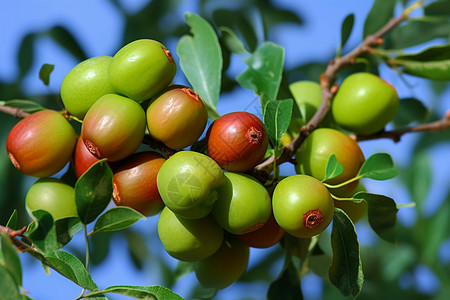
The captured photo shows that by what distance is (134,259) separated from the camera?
10.2ft

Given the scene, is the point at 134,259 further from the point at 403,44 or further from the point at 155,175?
the point at 403,44

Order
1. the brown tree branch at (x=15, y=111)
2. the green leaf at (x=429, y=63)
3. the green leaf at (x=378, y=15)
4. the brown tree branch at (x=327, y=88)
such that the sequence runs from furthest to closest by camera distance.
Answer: the green leaf at (x=378, y=15) → the green leaf at (x=429, y=63) → the brown tree branch at (x=15, y=111) → the brown tree branch at (x=327, y=88)

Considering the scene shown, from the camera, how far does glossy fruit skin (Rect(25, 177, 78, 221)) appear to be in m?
1.58

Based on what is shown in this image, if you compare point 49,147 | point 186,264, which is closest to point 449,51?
point 186,264

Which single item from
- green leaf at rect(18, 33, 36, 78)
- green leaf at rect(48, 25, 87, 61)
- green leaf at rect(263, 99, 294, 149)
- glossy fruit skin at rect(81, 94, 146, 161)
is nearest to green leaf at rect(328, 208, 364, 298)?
green leaf at rect(263, 99, 294, 149)

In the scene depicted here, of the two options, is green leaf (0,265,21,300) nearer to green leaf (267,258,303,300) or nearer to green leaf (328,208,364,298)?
green leaf (328,208,364,298)

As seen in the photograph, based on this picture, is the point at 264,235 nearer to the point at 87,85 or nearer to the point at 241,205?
the point at 241,205

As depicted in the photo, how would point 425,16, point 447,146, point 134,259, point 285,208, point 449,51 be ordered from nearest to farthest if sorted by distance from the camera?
point 285,208, point 449,51, point 425,16, point 134,259, point 447,146

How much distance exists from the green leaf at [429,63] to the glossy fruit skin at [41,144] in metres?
1.40

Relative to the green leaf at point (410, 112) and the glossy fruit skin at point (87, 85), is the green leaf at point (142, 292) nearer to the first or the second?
the glossy fruit skin at point (87, 85)

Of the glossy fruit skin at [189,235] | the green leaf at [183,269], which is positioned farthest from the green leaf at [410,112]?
the glossy fruit skin at [189,235]

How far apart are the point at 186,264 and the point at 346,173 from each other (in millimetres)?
814

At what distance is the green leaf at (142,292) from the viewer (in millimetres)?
1327

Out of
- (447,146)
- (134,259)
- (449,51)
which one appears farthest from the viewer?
(447,146)
